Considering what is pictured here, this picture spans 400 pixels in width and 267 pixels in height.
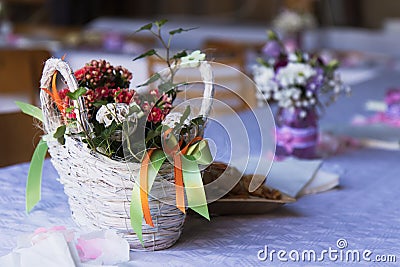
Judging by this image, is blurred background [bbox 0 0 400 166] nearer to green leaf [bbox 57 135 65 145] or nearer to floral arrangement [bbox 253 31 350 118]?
floral arrangement [bbox 253 31 350 118]

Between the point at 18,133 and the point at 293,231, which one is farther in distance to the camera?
the point at 18,133

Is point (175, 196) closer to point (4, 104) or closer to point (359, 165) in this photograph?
point (359, 165)

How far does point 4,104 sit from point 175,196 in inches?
85.0

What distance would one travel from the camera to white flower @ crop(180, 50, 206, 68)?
974 millimetres

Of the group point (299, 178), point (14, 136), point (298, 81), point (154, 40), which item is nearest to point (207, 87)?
point (299, 178)

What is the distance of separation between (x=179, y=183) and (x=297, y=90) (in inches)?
25.7

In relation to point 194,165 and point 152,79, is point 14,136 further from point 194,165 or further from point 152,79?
point 194,165

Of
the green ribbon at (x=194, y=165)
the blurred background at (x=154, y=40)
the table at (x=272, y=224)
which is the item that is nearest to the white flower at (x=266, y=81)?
the blurred background at (x=154, y=40)

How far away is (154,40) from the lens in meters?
4.48

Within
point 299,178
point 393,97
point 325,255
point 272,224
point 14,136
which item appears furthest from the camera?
point 393,97

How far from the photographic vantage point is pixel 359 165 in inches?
59.1

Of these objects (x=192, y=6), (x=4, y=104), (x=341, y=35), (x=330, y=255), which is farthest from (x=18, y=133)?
(x=192, y=6)

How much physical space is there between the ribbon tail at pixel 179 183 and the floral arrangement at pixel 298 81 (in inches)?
24.6

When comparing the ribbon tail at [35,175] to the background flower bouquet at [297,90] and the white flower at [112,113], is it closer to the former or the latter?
the white flower at [112,113]
